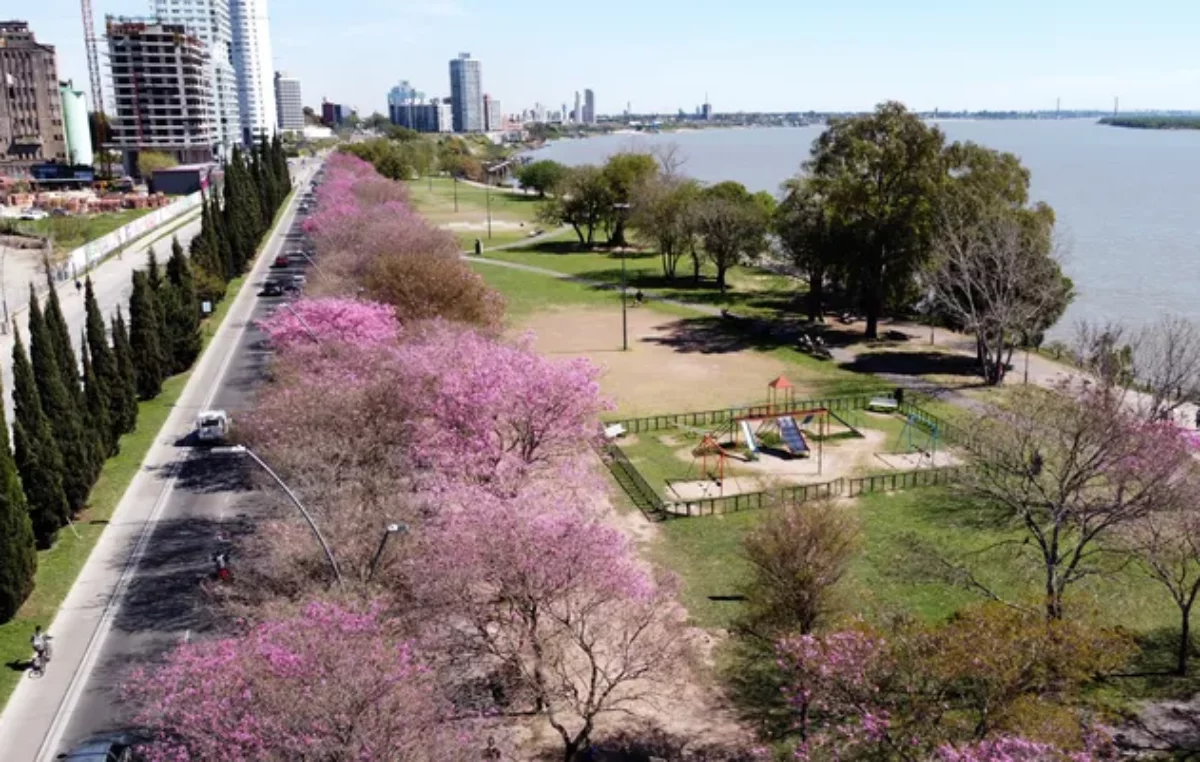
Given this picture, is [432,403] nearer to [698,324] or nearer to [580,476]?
[580,476]

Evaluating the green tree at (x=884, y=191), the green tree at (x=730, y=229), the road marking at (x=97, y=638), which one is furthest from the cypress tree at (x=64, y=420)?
the green tree at (x=730, y=229)

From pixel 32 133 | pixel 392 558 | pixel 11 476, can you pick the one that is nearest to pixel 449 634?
pixel 392 558

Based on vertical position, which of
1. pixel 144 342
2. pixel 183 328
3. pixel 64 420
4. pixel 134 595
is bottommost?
pixel 134 595

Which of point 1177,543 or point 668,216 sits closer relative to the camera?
point 1177,543

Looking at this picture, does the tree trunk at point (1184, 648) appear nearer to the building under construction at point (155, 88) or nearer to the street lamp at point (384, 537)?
the street lamp at point (384, 537)

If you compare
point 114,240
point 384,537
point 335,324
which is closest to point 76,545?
point 335,324

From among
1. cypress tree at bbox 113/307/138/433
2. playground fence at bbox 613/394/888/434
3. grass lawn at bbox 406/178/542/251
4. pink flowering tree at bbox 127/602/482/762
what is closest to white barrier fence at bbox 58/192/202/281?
cypress tree at bbox 113/307/138/433

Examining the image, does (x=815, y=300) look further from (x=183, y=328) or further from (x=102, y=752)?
(x=102, y=752)
